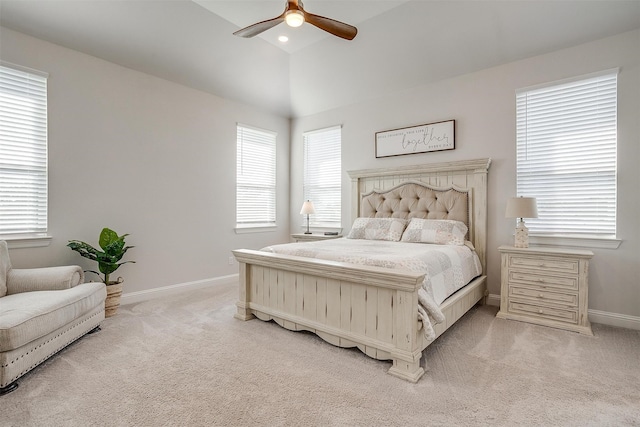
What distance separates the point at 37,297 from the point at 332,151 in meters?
3.83

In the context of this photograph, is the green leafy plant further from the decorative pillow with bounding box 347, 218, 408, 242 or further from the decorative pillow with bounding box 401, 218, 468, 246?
the decorative pillow with bounding box 401, 218, 468, 246

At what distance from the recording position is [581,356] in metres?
2.28

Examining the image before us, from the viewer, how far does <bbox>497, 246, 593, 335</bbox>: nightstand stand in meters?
2.73

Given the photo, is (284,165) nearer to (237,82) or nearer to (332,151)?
(332,151)

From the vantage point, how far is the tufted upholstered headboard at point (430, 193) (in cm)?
356

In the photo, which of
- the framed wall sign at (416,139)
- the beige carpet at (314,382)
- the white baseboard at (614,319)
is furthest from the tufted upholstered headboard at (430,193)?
the beige carpet at (314,382)

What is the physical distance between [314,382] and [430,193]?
272cm

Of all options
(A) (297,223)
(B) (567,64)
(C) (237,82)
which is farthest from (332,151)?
(B) (567,64)

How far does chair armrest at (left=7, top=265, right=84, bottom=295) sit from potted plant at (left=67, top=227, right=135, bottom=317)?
381 millimetres

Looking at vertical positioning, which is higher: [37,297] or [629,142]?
[629,142]

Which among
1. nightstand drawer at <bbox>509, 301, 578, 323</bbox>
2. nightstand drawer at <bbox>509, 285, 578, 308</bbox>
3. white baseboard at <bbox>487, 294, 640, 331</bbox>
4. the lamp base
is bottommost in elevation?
white baseboard at <bbox>487, 294, 640, 331</bbox>

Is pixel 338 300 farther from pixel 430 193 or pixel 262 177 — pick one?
pixel 262 177

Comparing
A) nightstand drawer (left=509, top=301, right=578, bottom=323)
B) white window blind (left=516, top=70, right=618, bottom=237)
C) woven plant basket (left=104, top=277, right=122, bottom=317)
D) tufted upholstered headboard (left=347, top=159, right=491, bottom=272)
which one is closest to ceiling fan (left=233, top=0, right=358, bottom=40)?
tufted upholstered headboard (left=347, top=159, right=491, bottom=272)

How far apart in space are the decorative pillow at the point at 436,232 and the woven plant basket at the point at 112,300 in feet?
9.74
